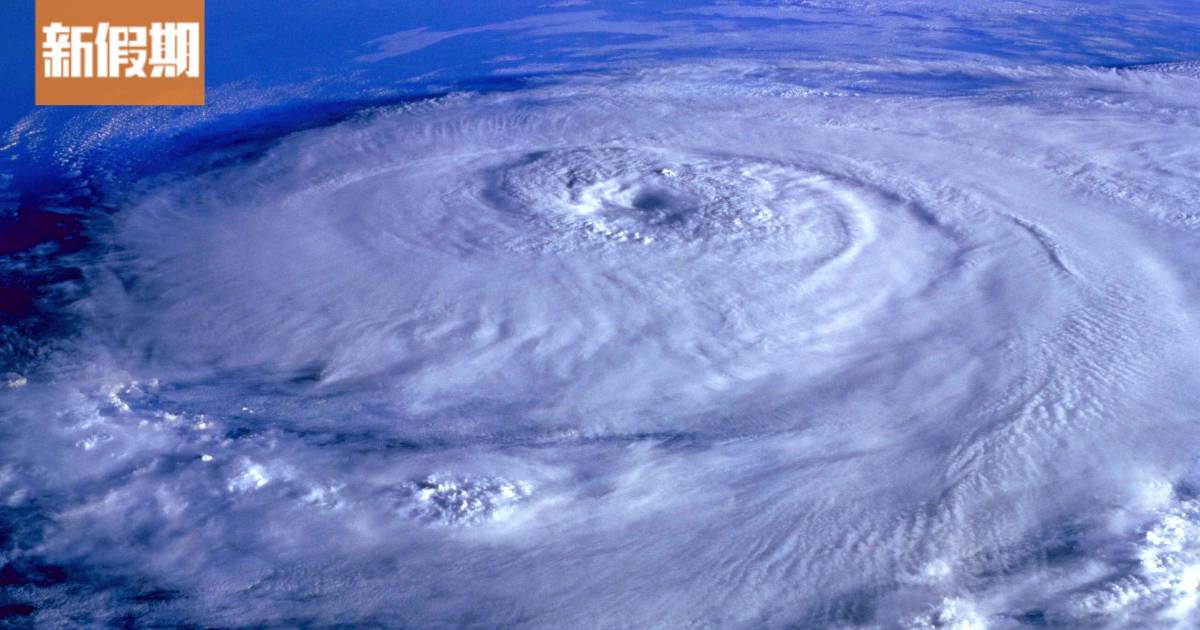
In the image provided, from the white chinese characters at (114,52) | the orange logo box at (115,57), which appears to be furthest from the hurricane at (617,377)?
the white chinese characters at (114,52)

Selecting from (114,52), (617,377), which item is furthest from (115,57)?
(617,377)

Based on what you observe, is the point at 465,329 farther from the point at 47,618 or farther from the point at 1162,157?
the point at 1162,157

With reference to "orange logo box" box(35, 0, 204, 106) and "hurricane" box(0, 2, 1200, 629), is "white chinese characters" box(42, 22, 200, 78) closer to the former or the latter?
"orange logo box" box(35, 0, 204, 106)

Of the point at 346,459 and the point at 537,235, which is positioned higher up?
the point at 537,235

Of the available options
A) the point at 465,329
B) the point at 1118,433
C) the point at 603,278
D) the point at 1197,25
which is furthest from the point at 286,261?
the point at 1197,25

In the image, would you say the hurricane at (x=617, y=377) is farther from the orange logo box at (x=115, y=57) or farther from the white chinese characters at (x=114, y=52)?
the white chinese characters at (x=114, y=52)

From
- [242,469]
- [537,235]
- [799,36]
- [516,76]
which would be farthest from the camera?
[799,36]

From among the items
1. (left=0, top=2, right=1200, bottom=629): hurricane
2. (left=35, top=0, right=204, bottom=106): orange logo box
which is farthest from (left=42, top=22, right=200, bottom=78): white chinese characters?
Answer: (left=0, top=2, right=1200, bottom=629): hurricane
